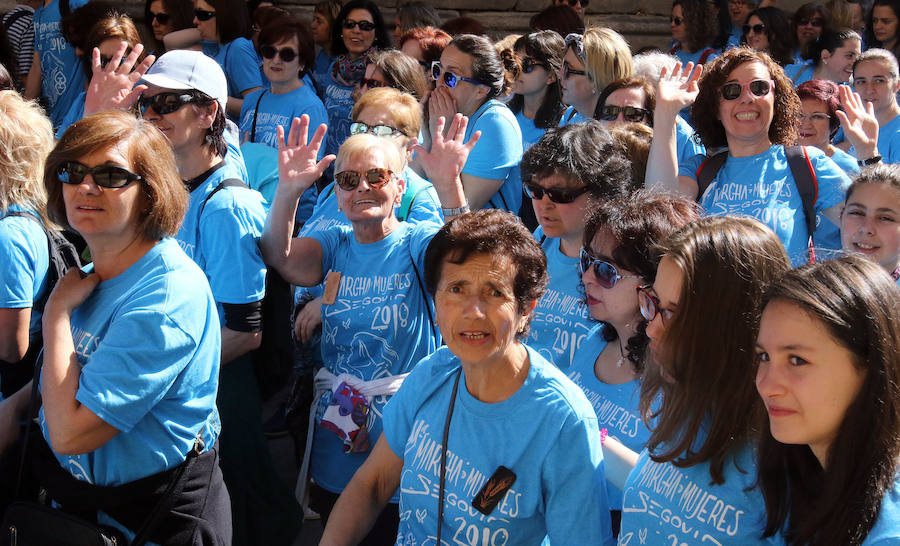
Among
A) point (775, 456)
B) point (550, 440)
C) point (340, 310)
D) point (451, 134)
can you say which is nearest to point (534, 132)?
point (451, 134)

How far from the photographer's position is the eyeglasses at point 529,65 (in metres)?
5.27

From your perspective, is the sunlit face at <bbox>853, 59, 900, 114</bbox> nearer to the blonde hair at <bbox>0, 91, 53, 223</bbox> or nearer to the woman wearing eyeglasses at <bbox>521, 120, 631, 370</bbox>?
the woman wearing eyeglasses at <bbox>521, 120, 631, 370</bbox>

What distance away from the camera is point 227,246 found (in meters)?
3.01

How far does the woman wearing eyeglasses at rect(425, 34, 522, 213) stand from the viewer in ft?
13.4

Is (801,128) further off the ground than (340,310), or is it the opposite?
(801,128)

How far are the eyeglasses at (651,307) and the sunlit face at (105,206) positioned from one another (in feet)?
4.41

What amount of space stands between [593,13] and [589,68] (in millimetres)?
5303

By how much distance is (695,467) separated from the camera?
1.87 m

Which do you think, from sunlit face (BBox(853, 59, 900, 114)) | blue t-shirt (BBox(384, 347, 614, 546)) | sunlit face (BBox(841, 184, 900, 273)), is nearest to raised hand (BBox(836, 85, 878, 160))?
sunlit face (BBox(841, 184, 900, 273))

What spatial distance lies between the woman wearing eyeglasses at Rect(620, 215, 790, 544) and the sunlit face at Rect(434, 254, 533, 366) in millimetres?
421

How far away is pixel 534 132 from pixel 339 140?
4.60 feet

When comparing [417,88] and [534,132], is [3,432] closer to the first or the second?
[417,88]

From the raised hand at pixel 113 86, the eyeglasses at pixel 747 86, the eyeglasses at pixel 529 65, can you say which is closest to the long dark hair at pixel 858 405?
the eyeglasses at pixel 747 86

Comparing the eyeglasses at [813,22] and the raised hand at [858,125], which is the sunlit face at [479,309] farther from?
the eyeglasses at [813,22]
